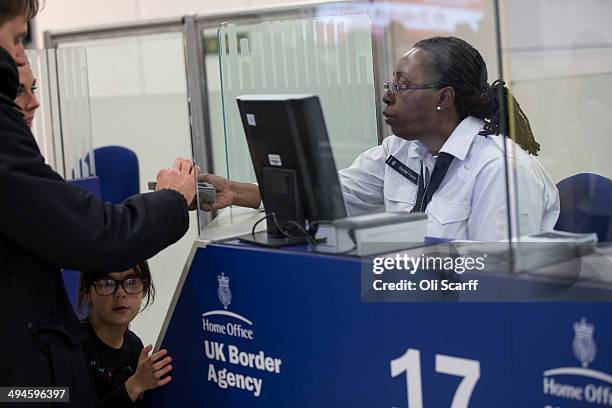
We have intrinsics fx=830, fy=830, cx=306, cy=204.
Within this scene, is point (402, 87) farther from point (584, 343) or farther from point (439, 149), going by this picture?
point (584, 343)

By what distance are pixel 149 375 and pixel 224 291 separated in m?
0.33

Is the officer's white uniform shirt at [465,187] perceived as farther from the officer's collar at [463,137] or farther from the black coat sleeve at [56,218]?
the black coat sleeve at [56,218]

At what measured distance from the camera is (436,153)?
2088mm

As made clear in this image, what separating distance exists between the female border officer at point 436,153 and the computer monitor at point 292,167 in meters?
0.05

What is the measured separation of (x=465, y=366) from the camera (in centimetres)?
140

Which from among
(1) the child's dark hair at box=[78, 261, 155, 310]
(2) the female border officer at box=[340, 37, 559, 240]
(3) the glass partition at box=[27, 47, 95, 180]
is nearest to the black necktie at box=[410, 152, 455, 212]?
(2) the female border officer at box=[340, 37, 559, 240]

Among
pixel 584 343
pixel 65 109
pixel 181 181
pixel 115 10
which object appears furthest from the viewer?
pixel 115 10

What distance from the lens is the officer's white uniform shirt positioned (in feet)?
4.78

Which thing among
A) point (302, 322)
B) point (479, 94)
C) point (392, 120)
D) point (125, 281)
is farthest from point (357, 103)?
point (125, 281)

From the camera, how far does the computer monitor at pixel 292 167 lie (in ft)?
5.51

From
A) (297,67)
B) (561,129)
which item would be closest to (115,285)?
(297,67)

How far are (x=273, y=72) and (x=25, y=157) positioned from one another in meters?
0.60

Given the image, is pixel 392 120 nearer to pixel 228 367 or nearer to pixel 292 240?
pixel 292 240

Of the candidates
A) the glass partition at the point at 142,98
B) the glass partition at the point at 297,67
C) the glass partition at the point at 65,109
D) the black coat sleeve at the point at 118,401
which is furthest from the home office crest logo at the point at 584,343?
the glass partition at the point at 142,98
